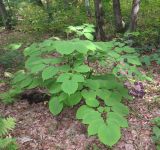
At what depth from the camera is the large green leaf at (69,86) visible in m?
4.05

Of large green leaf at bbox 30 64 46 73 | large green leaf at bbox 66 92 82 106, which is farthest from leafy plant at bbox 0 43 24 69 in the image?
large green leaf at bbox 66 92 82 106

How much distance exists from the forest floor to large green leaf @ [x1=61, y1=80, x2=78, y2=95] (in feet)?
2.94

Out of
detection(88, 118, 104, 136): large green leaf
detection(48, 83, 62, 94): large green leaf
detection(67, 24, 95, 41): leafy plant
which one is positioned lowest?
detection(88, 118, 104, 136): large green leaf

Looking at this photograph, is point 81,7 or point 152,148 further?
point 81,7

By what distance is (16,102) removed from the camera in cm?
550

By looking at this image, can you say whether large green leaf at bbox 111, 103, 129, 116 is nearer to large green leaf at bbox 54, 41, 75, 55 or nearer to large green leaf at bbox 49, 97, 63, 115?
large green leaf at bbox 49, 97, 63, 115

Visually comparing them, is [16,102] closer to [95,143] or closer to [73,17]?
[95,143]

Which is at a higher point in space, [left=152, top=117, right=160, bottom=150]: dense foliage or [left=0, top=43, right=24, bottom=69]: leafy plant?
[left=0, top=43, right=24, bottom=69]: leafy plant

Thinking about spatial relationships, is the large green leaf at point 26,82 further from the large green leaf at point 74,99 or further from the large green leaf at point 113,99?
the large green leaf at point 113,99

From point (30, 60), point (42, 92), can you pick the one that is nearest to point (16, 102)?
point (42, 92)

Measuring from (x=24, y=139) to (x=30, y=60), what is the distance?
51.4 inches

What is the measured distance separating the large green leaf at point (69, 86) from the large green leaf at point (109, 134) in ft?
2.05

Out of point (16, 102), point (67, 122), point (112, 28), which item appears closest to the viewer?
point (67, 122)

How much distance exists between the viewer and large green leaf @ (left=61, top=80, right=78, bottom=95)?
405 centimetres
